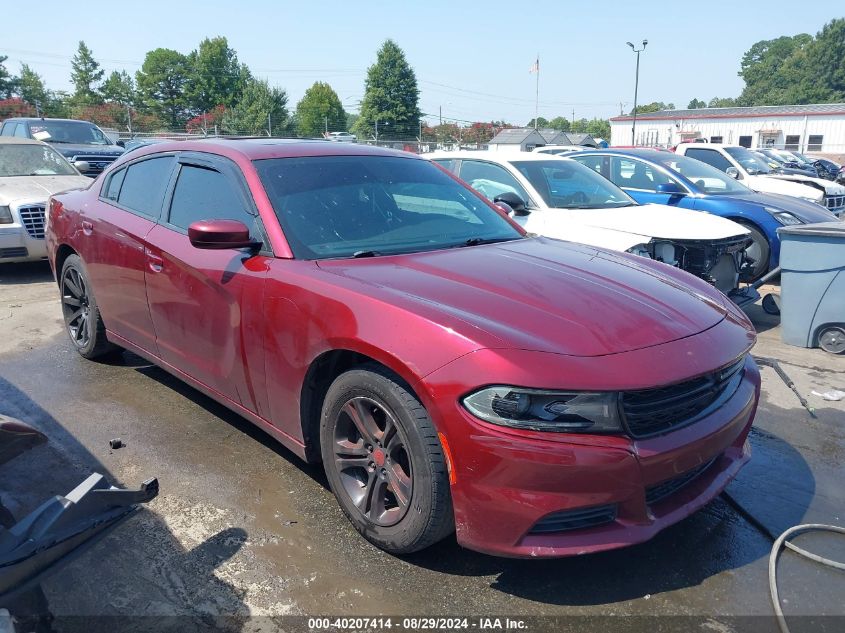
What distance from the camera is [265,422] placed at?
3234mm

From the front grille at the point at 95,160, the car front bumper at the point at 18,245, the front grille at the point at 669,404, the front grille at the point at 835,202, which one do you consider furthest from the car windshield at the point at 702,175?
the front grille at the point at 95,160

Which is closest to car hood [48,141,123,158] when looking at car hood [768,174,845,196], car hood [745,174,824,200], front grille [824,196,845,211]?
car hood [745,174,824,200]

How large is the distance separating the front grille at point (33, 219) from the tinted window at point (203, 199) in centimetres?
481

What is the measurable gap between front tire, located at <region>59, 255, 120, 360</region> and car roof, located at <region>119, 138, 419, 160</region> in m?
1.17

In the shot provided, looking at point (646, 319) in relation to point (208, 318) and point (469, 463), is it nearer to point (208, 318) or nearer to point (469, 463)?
point (469, 463)

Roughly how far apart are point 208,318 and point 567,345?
76.4 inches

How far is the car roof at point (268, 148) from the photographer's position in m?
3.59

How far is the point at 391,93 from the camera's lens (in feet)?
230

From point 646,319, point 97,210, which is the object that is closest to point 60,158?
point 97,210

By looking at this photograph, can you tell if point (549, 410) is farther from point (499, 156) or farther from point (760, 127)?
point (760, 127)

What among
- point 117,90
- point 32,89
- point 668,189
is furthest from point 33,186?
point 117,90

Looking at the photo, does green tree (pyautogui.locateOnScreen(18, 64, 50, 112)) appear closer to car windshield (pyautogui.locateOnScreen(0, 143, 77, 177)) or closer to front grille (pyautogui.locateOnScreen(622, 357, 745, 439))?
car windshield (pyautogui.locateOnScreen(0, 143, 77, 177))

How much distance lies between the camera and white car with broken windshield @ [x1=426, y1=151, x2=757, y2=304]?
236 inches

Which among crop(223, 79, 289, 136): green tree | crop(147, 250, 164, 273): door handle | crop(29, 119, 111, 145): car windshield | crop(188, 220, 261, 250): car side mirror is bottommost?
crop(147, 250, 164, 273): door handle
